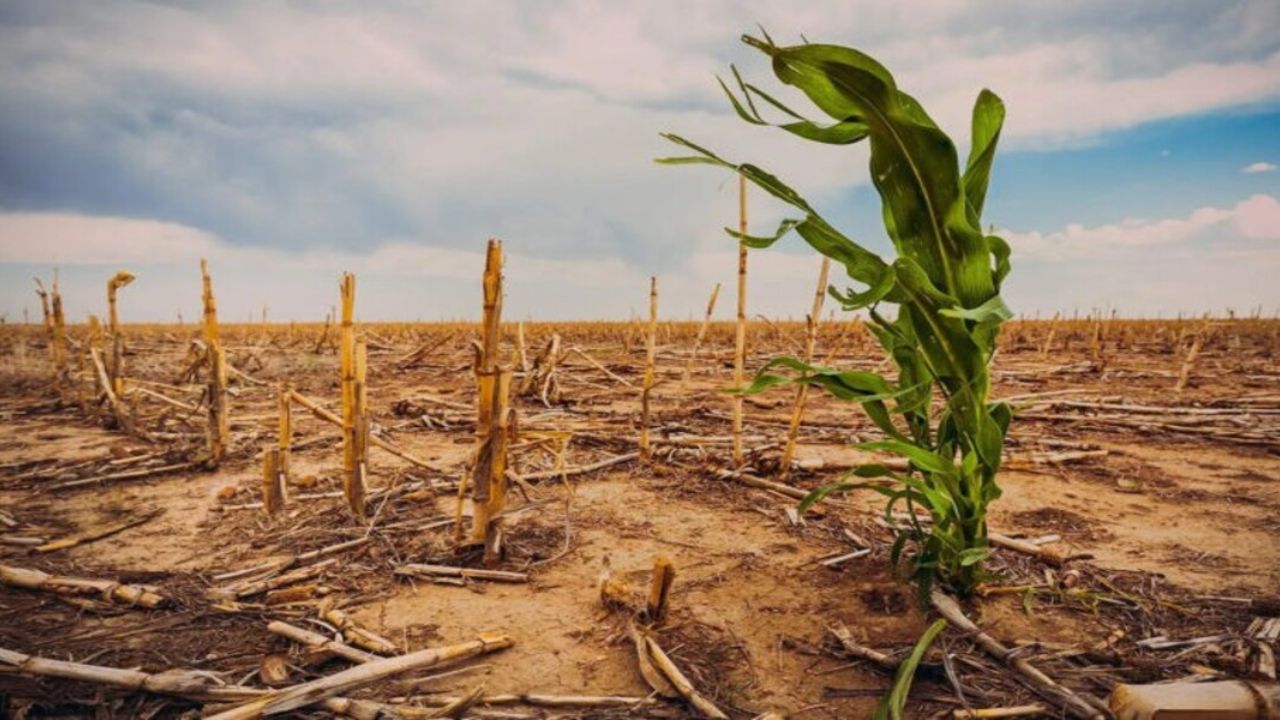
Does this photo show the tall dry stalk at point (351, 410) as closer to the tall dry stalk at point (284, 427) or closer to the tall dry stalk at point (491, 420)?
the tall dry stalk at point (284, 427)

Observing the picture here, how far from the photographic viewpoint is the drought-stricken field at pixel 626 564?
7.73 ft

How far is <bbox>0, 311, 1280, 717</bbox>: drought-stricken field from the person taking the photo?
2.36 metres

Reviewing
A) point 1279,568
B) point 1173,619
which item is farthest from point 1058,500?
point 1173,619

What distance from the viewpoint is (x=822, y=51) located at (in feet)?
7.07

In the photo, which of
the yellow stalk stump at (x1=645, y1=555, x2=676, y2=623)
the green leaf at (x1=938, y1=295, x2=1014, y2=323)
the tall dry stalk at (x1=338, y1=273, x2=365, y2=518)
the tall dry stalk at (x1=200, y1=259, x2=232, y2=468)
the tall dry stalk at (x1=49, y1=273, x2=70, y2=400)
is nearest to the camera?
the green leaf at (x1=938, y1=295, x2=1014, y2=323)

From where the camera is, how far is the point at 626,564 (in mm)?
3426

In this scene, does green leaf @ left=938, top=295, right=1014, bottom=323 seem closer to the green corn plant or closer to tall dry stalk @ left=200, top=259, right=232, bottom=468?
the green corn plant

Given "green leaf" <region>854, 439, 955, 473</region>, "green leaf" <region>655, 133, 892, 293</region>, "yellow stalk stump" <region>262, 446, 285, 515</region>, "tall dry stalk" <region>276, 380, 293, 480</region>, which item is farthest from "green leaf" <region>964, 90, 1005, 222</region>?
"yellow stalk stump" <region>262, 446, 285, 515</region>

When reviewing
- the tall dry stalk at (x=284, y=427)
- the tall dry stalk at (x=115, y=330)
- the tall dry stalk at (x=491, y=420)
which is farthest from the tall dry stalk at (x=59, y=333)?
the tall dry stalk at (x=491, y=420)

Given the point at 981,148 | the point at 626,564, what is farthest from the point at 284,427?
the point at 981,148

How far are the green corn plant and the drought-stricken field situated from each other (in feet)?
1.78

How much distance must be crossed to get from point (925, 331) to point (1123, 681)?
140cm

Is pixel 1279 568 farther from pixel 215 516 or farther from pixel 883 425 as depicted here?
pixel 215 516

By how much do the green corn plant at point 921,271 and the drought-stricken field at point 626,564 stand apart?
21.4 inches
